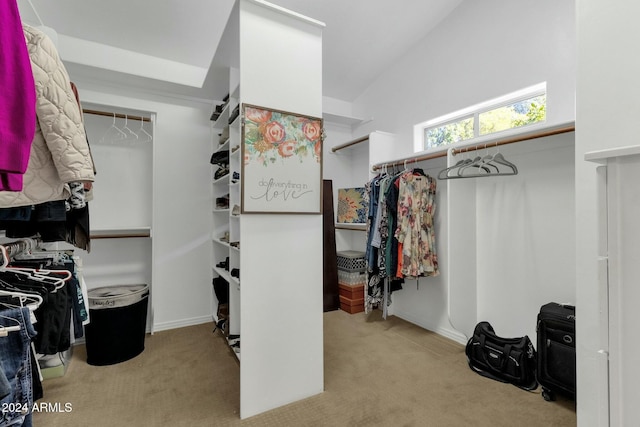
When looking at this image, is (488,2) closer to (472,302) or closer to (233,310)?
(472,302)

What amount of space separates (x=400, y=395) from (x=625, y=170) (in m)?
1.73

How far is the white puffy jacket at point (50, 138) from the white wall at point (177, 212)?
1.85 meters

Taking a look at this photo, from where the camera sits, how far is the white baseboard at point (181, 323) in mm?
2893

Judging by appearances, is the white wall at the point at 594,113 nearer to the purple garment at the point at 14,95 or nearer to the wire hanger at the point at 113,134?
the purple garment at the point at 14,95

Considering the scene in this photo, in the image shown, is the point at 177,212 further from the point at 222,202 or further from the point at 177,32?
the point at 177,32

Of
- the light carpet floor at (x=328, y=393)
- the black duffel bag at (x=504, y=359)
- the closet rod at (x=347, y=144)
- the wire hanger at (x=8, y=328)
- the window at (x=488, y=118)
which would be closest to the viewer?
the wire hanger at (x=8, y=328)

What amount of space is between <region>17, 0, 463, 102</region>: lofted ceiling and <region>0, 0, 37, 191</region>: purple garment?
5.49ft

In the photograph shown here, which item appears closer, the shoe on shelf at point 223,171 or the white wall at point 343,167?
the shoe on shelf at point 223,171

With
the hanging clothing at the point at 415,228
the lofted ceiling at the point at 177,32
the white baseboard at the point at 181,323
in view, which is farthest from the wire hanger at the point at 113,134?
the hanging clothing at the point at 415,228

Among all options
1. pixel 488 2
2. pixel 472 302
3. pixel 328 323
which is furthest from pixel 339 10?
pixel 328 323

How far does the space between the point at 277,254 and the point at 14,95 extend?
50.3 inches

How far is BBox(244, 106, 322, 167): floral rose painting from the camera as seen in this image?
1679mm

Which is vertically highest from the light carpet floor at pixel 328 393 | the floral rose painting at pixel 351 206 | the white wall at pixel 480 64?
the white wall at pixel 480 64

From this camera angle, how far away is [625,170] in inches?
28.1
